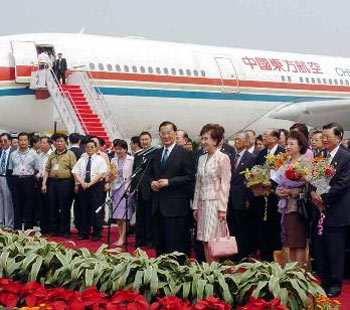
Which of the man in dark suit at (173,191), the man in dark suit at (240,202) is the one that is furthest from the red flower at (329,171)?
the man in dark suit at (240,202)

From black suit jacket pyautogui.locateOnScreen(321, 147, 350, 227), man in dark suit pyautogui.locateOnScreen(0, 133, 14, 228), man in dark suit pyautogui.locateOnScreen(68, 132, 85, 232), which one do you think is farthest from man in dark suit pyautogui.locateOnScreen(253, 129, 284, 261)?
man in dark suit pyautogui.locateOnScreen(0, 133, 14, 228)

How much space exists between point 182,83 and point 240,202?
13032mm

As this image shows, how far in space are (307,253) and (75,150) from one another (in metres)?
6.79

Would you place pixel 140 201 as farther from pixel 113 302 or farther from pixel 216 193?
pixel 113 302

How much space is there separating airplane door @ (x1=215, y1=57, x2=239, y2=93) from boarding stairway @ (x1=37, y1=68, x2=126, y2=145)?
4217 millimetres

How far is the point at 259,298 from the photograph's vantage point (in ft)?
21.0

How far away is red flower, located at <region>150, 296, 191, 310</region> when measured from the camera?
6.09m

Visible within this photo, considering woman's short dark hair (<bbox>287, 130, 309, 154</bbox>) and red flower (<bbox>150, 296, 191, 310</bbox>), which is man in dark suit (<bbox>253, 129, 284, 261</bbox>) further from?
red flower (<bbox>150, 296, 191, 310</bbox>)

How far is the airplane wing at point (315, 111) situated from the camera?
26900 millimetres

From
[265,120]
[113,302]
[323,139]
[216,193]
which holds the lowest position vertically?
[113,302]

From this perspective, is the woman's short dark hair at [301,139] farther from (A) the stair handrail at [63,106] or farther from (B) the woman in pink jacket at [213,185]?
(A) the stair handrail at [63,106]

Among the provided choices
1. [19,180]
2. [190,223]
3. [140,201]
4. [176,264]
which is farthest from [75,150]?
[176,264]

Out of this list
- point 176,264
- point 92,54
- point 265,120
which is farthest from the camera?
point 265,120

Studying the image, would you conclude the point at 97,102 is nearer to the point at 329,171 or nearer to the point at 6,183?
the point at 6,183
